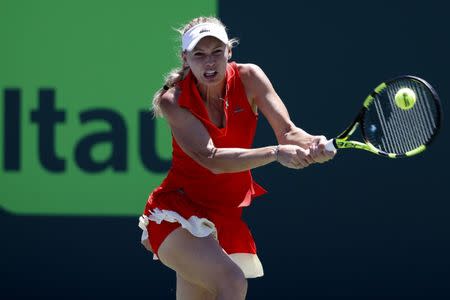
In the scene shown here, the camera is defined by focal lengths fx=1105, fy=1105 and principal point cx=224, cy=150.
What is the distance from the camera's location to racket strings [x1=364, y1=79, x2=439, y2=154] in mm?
3662

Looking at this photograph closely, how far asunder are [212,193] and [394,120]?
711 mm

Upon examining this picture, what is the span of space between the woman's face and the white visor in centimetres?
2

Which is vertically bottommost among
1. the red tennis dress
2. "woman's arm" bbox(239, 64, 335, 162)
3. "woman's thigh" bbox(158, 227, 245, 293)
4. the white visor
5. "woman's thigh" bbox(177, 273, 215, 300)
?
"woman's thigh" bbox(177, 273, 215, 300)

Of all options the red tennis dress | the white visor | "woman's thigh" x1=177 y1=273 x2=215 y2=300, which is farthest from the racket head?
"woman's thigh" x1=177 y1=273 x2=215 y2=300

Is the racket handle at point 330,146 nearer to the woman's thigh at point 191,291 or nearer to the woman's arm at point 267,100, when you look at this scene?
the woman's arm at point 267,100

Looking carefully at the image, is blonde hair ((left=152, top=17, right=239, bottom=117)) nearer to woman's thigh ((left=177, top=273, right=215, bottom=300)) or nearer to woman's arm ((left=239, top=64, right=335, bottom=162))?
woman's arm ((left=239, top=64, right=335, bottom=162))

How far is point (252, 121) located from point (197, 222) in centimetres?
42

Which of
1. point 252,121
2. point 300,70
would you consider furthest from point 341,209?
point 252,121

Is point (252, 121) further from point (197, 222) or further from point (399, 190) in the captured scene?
point (399, 190)

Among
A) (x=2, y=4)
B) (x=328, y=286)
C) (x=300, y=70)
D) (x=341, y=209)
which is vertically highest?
(x=2, y=4)

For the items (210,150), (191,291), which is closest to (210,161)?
(210,150)

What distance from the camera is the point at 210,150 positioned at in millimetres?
3758

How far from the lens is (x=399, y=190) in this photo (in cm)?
525

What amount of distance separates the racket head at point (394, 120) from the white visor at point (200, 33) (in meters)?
0.56
